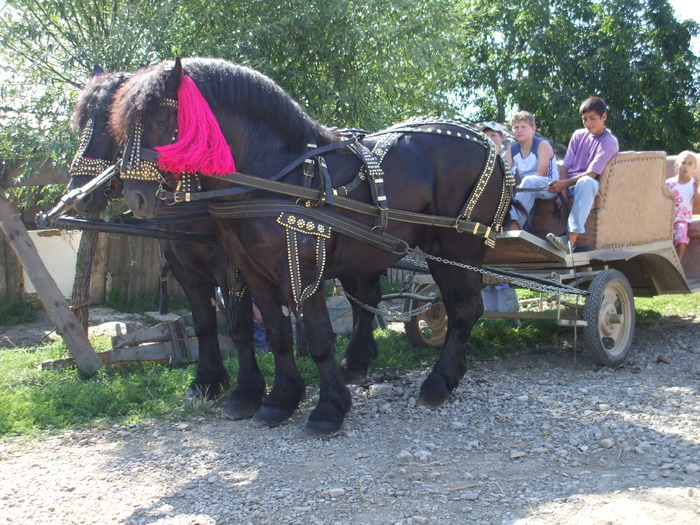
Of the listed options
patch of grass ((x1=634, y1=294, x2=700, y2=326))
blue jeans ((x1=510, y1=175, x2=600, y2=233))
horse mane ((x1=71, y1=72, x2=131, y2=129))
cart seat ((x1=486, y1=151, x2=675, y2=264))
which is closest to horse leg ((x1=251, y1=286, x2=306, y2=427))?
horse mane ((x1=71, y1=72, x2=131, y2=129))

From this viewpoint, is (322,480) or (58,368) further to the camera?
(58,368)

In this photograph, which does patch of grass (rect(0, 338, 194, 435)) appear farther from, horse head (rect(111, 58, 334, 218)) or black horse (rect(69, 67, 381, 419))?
horse head (rect(111, 58, 334, 218))

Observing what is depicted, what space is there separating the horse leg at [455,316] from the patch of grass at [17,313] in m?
6.40

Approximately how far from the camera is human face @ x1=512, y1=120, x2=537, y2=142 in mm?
5691

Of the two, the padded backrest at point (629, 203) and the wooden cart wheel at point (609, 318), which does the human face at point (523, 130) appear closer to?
the padded backrest at point (629, 203)

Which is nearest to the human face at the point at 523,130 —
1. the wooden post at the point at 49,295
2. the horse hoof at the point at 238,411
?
the horse hoof at the point at 238,411

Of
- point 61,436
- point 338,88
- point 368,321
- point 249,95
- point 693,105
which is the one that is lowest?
point 61,436

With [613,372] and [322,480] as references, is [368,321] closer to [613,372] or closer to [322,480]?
[613,372]

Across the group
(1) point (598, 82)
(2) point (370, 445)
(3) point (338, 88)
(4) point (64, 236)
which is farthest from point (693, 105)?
(2) point (370, 445)

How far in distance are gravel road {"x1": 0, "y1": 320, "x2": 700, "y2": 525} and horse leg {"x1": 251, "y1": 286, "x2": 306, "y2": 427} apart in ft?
0.33

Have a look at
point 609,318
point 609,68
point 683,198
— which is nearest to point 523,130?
point 609,318

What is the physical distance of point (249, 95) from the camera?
3.82 meters

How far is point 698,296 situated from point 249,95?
6.97 meters

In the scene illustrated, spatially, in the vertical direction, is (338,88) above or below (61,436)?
above
